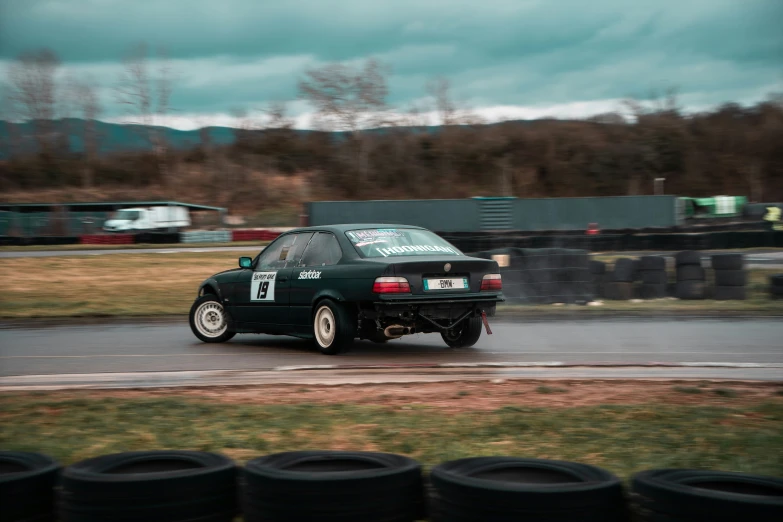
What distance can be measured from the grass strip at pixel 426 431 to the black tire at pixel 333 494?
117 cm

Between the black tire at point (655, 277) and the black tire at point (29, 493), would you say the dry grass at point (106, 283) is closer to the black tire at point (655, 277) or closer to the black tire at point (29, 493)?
the black tire at point (655, 277)

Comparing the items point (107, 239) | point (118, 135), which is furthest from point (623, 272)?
point (118, 135)

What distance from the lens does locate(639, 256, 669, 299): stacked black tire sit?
16.6 meters

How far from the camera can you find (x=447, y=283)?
930cm

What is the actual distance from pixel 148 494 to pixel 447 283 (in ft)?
19.9

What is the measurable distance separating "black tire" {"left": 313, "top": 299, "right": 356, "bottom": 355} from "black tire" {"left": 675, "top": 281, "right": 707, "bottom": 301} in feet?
30.6

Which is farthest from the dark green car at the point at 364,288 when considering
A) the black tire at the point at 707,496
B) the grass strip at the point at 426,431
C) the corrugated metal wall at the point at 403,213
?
the corrugated metal wall at the point at 403,213

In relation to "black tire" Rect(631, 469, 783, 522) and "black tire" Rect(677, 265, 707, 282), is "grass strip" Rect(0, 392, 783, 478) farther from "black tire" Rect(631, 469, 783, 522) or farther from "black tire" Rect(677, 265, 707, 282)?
"black tire" Rect(677, 265, 707, 282)

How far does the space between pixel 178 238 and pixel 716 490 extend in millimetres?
39805

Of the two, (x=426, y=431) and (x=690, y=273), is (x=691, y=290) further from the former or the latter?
(x=426, y=431)

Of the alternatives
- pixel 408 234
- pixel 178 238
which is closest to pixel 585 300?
pixel 408 234

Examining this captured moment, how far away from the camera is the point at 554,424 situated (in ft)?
18.7

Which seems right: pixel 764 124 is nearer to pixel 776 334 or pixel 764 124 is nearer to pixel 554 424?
pixel 776 334

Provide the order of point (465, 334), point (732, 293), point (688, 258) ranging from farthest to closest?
point (688, 258), point (732, 293), point (465, 334)
